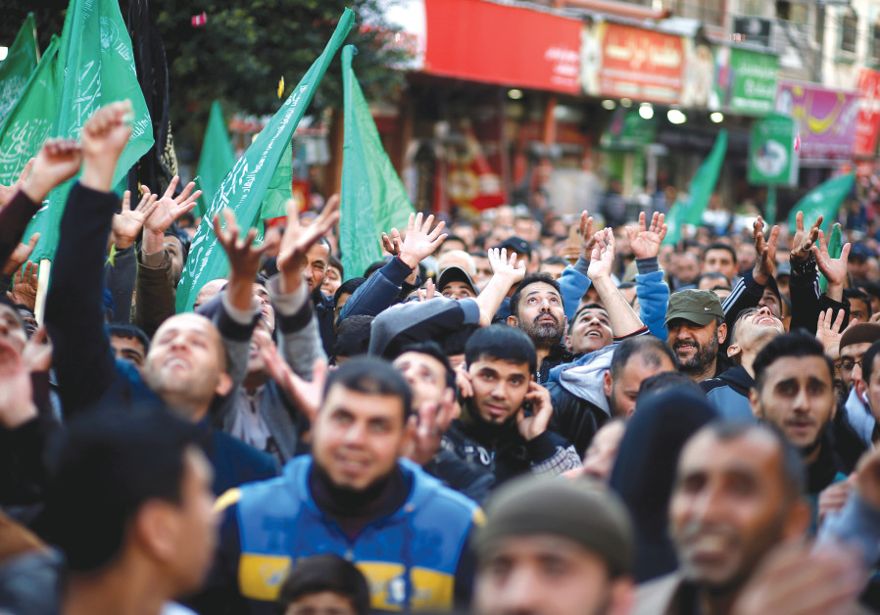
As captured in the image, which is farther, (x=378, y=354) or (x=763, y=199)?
(x=763, y=199)

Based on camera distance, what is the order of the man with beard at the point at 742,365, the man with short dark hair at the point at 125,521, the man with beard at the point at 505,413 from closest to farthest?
the man with short dark hair at the point at 125,521 → the man with beard at the point at 505,413 → the man with beard at the point at 742,365

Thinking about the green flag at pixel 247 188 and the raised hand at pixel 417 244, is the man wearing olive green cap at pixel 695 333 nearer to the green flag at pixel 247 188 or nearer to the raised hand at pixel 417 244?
the raised hand at pixel 417 244

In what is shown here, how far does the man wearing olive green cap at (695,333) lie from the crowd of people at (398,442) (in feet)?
0.06

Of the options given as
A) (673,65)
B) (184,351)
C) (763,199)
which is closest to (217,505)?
(184,351)

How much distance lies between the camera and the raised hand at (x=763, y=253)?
7328 millimetres

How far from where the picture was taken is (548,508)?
2.54 metres

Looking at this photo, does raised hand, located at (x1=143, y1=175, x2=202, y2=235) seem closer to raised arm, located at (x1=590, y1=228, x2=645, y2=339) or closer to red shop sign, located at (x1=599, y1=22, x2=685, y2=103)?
raised arm, located at (x1=590, y1=228, x2=645, y2=339)

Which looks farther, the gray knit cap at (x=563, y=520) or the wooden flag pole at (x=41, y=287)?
the wooden flag pole at (x=41, y=287)

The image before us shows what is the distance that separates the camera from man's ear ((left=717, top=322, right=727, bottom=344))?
22.6 feet

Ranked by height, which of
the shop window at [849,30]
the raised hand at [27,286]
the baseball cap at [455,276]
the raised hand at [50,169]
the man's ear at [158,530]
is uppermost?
the shop window at [849,30]

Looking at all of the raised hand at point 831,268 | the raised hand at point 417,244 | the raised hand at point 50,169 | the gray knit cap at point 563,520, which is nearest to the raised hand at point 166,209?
the raised hand at point 417,244

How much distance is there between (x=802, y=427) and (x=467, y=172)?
60.7 ft

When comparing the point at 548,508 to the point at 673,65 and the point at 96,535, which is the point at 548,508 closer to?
the point at 96,535

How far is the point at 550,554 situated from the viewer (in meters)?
2.50
